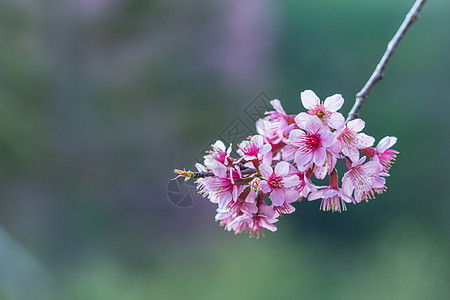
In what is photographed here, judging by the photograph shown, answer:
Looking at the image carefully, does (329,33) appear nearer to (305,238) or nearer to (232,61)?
(232,61)

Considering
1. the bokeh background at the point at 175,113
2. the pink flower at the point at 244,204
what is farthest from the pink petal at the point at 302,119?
the bokeh background at the point at 175,113

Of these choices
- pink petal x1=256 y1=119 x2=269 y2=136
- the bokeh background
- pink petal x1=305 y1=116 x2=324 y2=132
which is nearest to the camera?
pink petal x1=305 y1=116 x2=324 y2=132

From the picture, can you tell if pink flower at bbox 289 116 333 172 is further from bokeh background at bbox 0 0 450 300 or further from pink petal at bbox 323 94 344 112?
bokeh background at bbox 0 0 450 300

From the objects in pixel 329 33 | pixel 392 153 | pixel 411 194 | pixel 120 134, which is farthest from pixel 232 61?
pixel 392 153

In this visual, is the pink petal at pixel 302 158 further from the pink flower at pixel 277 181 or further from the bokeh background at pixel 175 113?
the bokeh background at pixel 175 113

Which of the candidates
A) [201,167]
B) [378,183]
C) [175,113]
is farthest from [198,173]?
[175,113]

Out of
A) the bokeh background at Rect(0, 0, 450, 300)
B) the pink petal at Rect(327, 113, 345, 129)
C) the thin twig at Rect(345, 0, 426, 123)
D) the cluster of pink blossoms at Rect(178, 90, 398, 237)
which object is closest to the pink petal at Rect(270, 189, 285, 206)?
the cluster of pink blossoms at Rect(178, 90, 398, 237)
